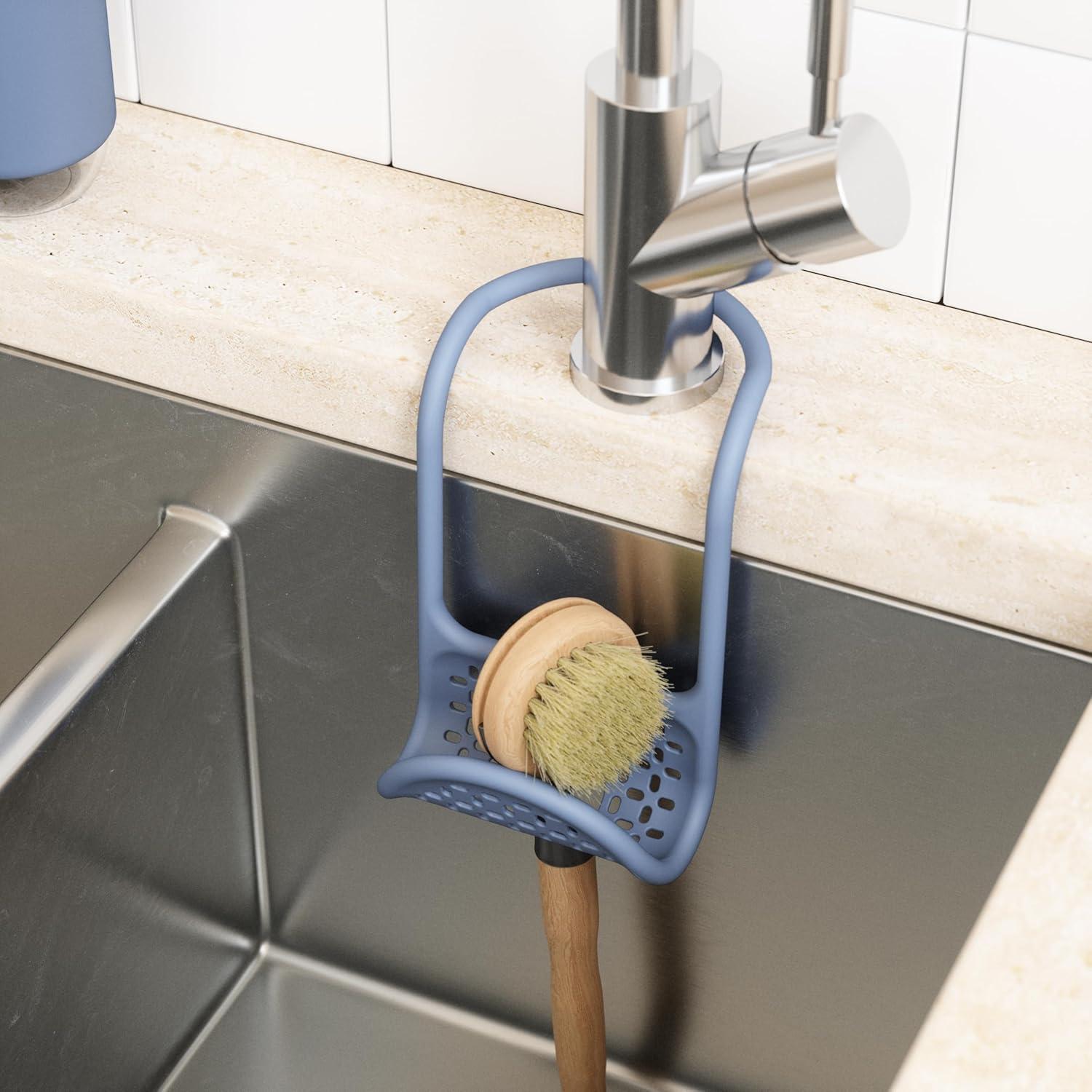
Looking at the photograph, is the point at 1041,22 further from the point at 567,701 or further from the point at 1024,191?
the point at 567,701

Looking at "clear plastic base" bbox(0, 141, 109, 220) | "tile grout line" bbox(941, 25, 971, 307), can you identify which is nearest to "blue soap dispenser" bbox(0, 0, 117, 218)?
"clear plastic base" bbox(0, 141, 109, 220)

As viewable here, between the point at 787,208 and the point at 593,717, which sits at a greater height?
the point at 787,208

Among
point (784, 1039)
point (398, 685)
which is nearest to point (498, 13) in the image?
point (398, 685)

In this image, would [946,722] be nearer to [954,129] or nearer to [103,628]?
[954,129]

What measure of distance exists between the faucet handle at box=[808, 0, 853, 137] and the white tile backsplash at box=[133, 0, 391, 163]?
318 mm

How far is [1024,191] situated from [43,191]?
49 cm

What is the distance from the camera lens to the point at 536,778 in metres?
0.62

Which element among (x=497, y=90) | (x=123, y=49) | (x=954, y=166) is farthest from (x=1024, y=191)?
(x=123, y=49)

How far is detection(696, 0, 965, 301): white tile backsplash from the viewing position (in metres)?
0.64

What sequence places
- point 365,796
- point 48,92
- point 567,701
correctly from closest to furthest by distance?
point 567,701
point 48,92
point 365,796

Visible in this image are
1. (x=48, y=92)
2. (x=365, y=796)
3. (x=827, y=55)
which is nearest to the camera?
(x=827, y=55)

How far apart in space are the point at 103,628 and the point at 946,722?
0.38 m

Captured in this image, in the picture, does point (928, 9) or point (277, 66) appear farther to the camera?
point (277, 66)

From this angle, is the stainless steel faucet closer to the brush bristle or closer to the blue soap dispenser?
the brush bristle
